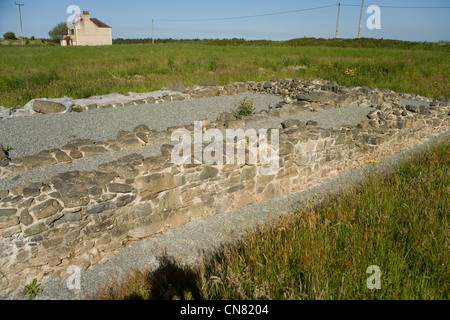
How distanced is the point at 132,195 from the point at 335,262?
2.78 metres

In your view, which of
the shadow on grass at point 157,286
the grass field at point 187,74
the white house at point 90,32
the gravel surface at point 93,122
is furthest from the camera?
the white house at point 90,32

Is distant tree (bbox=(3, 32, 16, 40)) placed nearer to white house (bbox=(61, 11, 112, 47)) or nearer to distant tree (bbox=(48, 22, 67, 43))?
distant tree (bbox=(48, 22, 67, 43))

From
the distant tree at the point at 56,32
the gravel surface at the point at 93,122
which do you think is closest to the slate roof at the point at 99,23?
the distant tree at the point at 56,32

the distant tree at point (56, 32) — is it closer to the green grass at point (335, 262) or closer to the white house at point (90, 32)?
the white house at point (90, 32)

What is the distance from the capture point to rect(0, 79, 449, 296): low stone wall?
3750mm

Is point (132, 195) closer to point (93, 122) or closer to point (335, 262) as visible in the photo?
point (335, 262)

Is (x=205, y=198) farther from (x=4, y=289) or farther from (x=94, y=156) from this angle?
(x=4, y=289)

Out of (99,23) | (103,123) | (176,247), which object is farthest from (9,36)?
(176,247)

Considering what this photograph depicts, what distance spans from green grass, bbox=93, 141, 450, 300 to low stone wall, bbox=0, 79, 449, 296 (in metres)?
0.77

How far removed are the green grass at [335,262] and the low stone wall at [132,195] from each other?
0.77 metres

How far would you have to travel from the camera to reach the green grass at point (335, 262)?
2.99m

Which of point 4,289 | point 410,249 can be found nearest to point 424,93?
point 410,249
